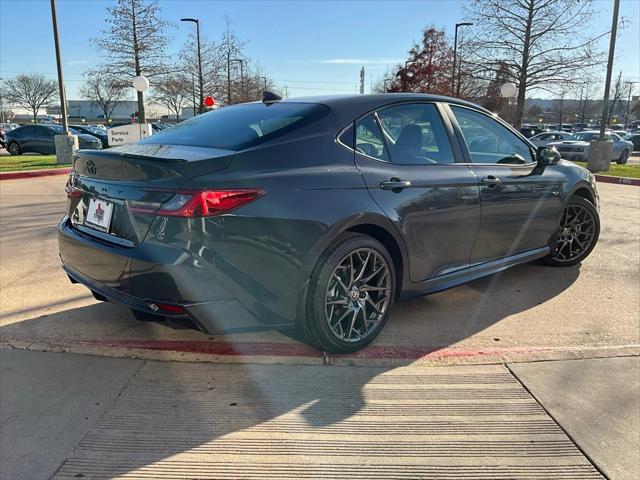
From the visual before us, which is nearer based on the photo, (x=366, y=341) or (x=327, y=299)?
(x=327, y=299)

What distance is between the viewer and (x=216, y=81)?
29.3 meters

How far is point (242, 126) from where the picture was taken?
3.40 metres

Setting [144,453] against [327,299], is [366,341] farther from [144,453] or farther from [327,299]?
[144,453]

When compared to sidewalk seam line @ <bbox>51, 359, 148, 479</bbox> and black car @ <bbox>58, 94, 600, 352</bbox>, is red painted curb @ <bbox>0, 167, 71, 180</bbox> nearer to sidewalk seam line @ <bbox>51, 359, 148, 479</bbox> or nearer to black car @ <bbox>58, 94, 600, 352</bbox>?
black car @ <bbox>58, 94, 600, 352</bbox>

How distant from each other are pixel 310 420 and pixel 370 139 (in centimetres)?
180

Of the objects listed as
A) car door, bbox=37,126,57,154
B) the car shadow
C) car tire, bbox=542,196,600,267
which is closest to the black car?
the car shadow

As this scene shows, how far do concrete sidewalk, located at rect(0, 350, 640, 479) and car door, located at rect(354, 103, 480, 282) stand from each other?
0.86 metres

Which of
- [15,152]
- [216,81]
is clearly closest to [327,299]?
[15,152]

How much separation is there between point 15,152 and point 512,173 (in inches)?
969

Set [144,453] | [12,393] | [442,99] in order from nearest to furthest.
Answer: [144,453], [12,393], [442,99]

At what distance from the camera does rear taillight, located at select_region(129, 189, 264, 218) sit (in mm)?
2635

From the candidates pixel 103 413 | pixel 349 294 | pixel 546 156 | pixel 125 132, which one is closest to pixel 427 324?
pixel 349 294

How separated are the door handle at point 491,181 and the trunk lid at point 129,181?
2060 mm

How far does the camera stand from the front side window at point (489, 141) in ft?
13.4
